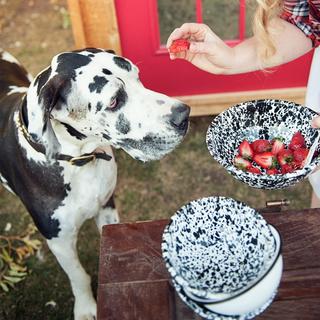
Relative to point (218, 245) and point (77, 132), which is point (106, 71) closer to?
point (77, 132)

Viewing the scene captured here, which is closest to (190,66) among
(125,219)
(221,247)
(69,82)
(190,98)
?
(190,98)

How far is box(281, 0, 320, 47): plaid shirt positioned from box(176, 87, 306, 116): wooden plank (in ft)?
3.44

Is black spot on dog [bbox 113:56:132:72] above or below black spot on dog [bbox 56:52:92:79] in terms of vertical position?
below

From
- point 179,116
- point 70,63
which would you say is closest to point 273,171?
point 179,116

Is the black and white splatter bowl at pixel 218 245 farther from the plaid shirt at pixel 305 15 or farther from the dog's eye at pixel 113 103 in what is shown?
the plaid shirt at pixel 305 15

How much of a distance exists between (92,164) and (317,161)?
75 cm

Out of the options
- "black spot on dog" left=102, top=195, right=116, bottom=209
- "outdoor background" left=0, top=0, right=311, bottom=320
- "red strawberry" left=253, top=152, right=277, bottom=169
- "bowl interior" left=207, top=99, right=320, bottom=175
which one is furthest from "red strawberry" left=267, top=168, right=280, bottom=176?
"outdoor background" left=0, top=0, right=311, bottom=320

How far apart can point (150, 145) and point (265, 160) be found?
35cm

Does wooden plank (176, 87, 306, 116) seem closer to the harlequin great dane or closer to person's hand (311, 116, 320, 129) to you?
the harlequin great dane

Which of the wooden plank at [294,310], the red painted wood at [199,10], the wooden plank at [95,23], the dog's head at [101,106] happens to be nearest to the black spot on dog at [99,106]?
the dog's head at [101,106]

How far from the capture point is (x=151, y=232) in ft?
4.94

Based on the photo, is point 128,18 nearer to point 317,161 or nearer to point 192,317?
point 317,161

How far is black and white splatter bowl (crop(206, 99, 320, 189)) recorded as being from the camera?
1.64m

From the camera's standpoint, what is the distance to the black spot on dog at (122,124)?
1.60 m
